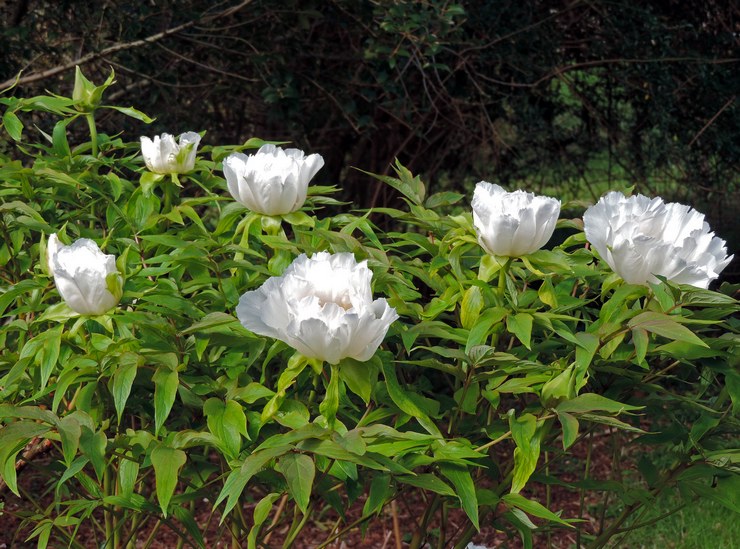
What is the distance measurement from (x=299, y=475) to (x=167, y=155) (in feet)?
2.67

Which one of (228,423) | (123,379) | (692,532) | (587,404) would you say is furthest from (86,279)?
(692,532)

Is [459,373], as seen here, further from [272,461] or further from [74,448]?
[74,448]

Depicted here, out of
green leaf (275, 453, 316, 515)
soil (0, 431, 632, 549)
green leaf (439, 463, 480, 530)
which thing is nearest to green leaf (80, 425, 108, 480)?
green leaf (275, 453, 316, 515)

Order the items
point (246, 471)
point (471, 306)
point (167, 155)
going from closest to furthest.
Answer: point (246, 471)
point (471, 306)
point (167, 155)

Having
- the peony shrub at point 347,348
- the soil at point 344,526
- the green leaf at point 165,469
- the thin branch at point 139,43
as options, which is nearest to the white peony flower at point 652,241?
the peony shrub at point 347,348

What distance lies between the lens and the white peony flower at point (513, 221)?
1374 millimetres

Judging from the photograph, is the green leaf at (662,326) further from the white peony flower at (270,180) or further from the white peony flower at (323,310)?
the white peony flower at (270,180)

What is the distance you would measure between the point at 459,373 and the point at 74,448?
1.89 feet

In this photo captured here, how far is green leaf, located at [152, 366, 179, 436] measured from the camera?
1.31m

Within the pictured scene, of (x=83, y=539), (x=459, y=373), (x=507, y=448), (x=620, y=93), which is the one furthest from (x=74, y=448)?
(x=620, y=93)

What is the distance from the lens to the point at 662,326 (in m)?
1.29

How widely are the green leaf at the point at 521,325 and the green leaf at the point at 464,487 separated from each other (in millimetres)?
205

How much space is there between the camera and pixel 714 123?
489cm

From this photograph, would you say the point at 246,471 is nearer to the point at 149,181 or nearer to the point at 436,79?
the point at 149,181
